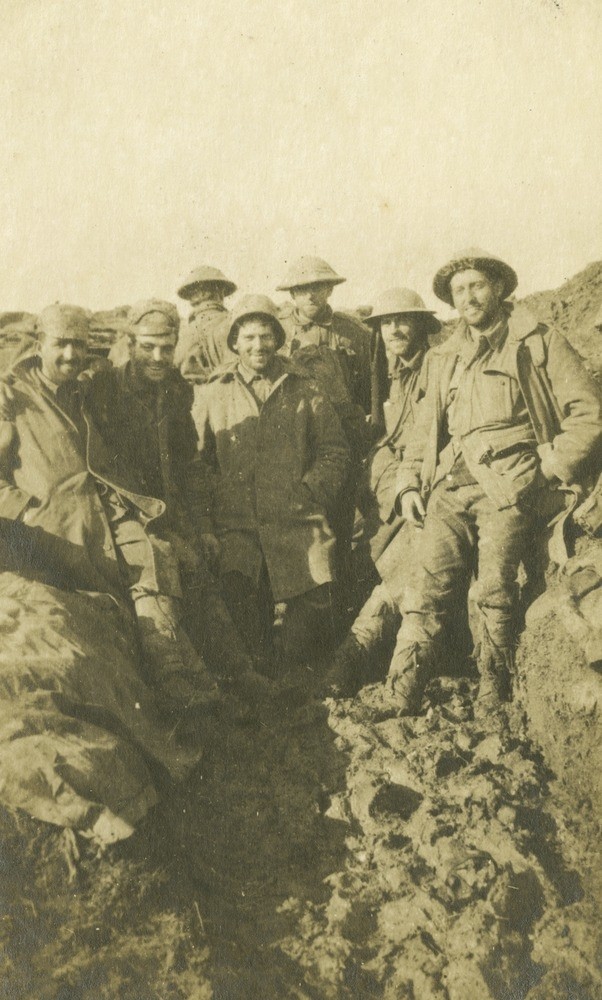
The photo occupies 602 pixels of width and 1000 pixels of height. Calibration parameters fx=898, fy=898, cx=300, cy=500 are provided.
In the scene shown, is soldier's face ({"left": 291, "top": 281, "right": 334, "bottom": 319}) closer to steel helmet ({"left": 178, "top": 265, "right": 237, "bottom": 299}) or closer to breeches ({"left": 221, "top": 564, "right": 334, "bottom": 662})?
steel helmet ({"left": 178, "top": 265, "right": 237, "bottom": 299})

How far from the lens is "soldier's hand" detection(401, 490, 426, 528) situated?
5.52 meters

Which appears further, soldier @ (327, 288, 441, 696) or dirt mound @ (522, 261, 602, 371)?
dirt mound @ (522, 261, 602, 371)

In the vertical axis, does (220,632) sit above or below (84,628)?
below

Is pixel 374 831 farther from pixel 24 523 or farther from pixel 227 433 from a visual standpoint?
pixel 227 433

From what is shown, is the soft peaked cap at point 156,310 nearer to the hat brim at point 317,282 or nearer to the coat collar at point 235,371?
the coat collar at point 235,371

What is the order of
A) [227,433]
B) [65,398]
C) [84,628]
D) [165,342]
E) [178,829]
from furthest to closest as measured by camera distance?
[227,433]
[165,342]
[65,398]
[84,628]
[178,829]

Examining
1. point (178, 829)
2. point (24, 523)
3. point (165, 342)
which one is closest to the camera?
point (178, 829)

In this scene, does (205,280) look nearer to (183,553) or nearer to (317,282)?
(317,282)

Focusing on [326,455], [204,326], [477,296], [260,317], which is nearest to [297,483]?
[326,455]

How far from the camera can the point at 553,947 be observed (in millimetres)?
3615

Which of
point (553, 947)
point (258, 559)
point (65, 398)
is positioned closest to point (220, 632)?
point (258, 559)

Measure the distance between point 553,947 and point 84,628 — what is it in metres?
2.52

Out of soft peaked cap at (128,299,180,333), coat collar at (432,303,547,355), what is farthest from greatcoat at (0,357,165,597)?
coat collar at (432,303,547,355)

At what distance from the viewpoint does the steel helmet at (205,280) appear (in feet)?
27.3
